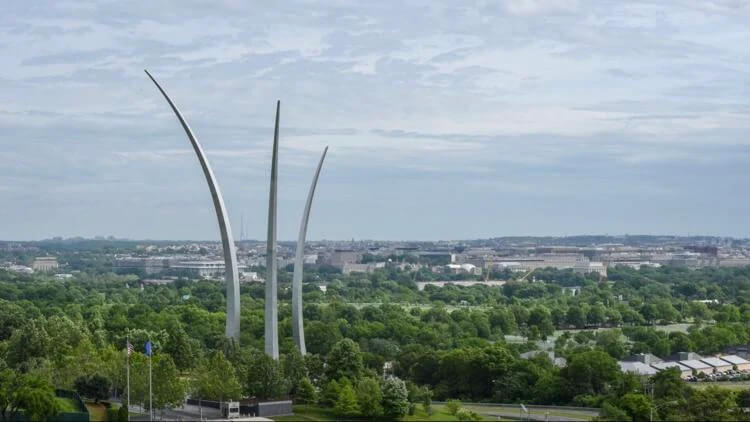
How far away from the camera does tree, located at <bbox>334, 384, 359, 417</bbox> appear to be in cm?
5097

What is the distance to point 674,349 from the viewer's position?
8338cm

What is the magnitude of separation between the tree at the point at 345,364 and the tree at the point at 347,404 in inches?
161

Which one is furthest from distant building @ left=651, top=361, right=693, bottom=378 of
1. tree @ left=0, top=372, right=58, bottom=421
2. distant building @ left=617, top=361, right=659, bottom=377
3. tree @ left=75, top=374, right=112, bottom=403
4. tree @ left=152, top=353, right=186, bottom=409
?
tree @ left=0, top=372, right=58, bottom=421

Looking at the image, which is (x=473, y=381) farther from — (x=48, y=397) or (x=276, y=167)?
(x=48, y=397)

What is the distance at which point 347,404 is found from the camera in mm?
51156

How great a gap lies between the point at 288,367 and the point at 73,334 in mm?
14653

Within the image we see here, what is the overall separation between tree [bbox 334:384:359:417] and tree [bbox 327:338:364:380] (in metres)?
4.08

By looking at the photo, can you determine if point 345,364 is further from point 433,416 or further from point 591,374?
point 591,374

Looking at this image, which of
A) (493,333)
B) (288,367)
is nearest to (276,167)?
(288,367)

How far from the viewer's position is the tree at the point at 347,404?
2007 inches

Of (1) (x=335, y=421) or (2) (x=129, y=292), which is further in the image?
(2) (x=129, y=292)

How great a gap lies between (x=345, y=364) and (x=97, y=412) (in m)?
11.3

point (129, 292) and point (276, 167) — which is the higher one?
point (276, 167)

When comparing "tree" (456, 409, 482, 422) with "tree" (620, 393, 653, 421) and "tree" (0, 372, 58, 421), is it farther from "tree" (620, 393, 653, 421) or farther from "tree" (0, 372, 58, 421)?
"tree" (0, 372, 58, 421)
